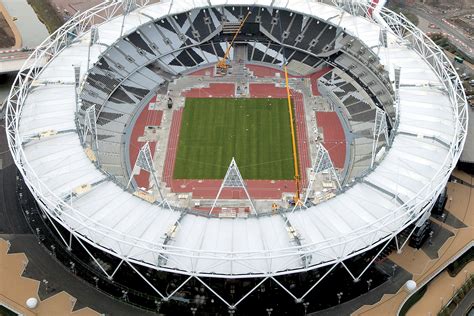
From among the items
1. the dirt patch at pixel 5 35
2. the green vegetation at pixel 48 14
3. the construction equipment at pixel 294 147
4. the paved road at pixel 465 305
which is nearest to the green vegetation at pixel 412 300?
the paved road at pixel 465 305

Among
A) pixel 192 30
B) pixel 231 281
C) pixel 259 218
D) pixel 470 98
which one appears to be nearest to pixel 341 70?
pixel 470 98

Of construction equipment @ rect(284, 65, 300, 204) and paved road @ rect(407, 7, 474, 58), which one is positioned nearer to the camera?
construction equipment @ rect(284, 65, 300, 204)

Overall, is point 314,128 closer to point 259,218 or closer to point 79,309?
point 259,218

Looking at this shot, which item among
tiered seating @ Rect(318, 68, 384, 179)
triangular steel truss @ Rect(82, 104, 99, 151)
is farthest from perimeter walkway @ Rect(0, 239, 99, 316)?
tiered seating @ Rect(318, 68, 384, 179)

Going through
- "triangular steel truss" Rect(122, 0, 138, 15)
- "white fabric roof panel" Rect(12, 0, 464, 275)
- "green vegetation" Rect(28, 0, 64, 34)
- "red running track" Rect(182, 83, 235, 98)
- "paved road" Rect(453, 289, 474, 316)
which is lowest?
"paved road" Rect(453, 289, 474, 316)

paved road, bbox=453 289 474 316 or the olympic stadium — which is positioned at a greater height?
the olympic stadium

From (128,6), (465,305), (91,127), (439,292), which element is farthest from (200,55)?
(465,305)

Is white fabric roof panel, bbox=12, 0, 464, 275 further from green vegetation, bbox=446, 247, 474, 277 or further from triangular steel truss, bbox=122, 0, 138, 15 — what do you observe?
triangular steel truss, bbox=122, 0, 138, 15
